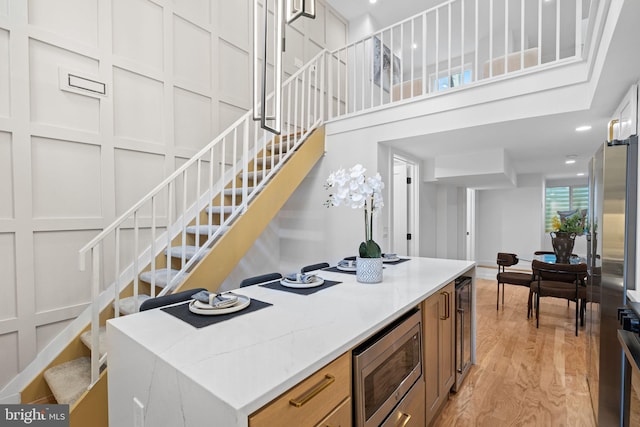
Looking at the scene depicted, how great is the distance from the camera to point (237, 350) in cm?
97

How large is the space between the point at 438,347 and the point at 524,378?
1173mm

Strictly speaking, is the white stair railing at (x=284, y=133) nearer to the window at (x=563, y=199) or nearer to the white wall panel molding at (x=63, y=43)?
the white wall panel molding at (x=63, y=43)

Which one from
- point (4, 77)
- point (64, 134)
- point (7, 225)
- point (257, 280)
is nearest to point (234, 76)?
point (64, 134)

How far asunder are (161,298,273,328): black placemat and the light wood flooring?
145 centimetres

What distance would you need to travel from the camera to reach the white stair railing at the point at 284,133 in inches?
90.9

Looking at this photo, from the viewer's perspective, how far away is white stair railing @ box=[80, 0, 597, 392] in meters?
2.31

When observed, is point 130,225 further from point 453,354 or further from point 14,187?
point 453,354

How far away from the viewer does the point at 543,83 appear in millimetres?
2434

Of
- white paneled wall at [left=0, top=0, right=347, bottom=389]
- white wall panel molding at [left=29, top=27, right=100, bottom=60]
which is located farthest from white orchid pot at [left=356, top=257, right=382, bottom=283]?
white wall panel molding at [left=29, top=27, right=100, bottom=60]

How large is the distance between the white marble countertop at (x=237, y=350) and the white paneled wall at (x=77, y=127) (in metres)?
1.61

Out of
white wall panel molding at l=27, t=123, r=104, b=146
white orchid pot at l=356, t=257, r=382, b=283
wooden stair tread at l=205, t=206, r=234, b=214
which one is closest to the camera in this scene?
white orchid pot at l=356, t=257, r=382, b=283

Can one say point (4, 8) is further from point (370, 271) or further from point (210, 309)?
point (370, 271)

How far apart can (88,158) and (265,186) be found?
57.3 inches

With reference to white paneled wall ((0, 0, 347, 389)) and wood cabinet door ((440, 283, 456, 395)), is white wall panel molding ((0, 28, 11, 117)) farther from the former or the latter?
wood cabinet door ((440, 283, 456, 395))
